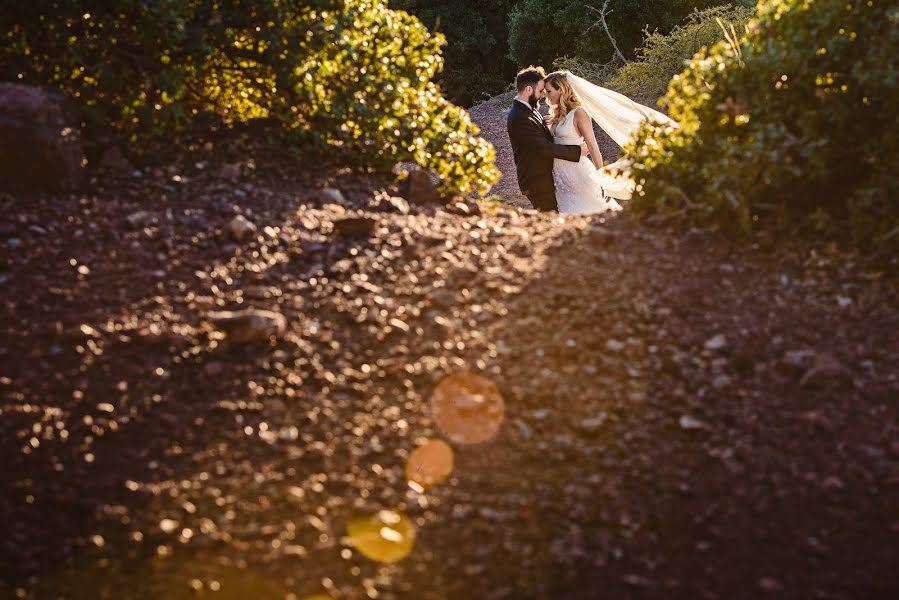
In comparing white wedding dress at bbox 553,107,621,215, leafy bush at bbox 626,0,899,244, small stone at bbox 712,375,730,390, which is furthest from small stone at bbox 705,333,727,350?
white wedding dress at bbox 553,107,621,215

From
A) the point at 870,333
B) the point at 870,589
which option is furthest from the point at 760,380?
the point at 870,589

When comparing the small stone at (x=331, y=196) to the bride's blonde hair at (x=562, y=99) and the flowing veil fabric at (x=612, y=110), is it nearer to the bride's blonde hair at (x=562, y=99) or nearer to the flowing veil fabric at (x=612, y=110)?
the bride's blonde hair at (x=562, y=99)

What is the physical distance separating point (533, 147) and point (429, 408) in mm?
5842

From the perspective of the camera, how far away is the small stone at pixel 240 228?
4836 millimetres

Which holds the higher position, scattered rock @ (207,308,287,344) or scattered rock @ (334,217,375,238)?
scattered rock @ (334,217,375,238)

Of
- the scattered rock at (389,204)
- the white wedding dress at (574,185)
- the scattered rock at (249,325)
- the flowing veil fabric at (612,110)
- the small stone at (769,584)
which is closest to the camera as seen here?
the small stone at (769,584)

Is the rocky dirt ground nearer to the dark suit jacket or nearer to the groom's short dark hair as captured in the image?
the dark suit jacket

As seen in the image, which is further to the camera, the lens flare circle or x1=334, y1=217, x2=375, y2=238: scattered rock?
x1=334, y1=217, x2=375, y2=238: scattered rock

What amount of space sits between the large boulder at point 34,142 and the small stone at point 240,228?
120 centimetres

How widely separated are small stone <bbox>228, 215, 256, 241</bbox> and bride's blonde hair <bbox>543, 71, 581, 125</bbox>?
18.7 feet

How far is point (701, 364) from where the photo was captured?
398cm

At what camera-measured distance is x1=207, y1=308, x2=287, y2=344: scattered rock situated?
396cm

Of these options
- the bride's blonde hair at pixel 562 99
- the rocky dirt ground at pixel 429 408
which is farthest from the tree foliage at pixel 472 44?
the rocky dirt ground at pixel 429 408

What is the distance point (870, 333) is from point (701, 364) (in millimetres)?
956
